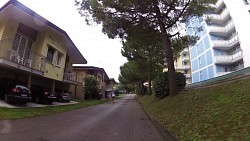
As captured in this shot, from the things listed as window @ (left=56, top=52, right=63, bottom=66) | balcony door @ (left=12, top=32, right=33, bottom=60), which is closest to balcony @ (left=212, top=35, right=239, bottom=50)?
window @ (left=56, top=52, right=63, bottom=66)

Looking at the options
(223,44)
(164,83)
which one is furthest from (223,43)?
(164,83)

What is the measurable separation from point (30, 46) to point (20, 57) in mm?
3061

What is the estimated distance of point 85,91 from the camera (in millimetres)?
37094

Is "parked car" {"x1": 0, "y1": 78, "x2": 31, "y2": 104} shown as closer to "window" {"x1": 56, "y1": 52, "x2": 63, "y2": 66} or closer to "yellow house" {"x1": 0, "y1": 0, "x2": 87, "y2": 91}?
"yellow house" {"x1": 0, "y1": 0, "x2": 87, "y2": 91}

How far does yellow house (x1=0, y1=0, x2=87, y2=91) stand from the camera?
49.0 feet

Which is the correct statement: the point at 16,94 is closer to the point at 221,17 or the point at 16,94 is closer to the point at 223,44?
the point at 223,44

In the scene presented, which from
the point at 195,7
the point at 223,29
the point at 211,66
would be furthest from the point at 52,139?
the point at 223,29

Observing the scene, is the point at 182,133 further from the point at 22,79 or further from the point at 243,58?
the point at 243,58

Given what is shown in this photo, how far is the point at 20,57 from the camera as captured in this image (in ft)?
55.2

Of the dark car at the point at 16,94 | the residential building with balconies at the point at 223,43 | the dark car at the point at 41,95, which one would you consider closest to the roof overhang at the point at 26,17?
the dark car at the point at 16,94

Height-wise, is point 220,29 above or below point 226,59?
above

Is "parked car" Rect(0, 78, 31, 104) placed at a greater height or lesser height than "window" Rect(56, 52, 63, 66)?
lesser

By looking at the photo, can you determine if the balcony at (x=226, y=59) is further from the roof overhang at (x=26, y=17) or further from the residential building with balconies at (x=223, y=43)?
the roof overhang at (x=26, y=17)

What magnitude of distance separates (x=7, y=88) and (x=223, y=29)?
3877cm
